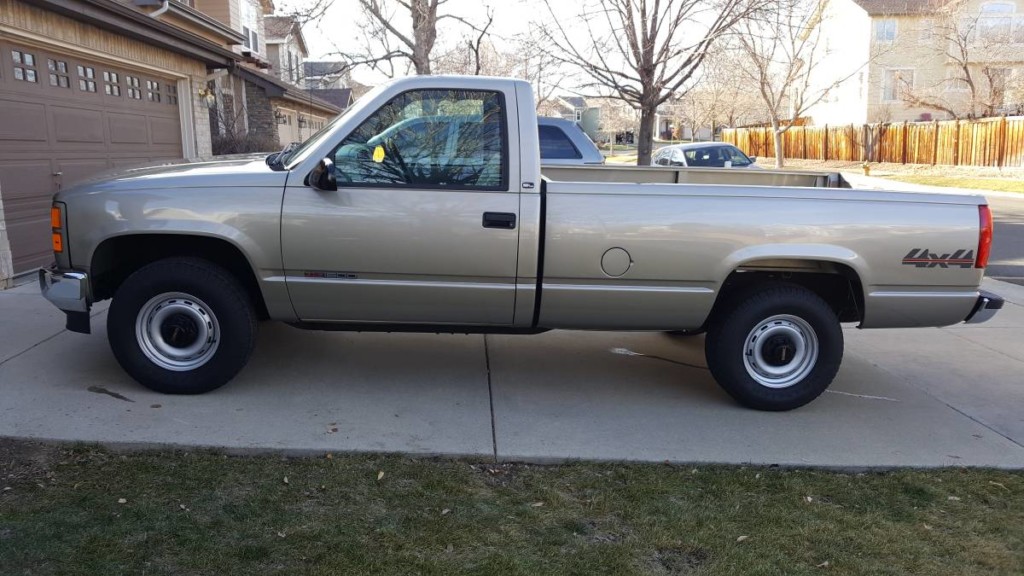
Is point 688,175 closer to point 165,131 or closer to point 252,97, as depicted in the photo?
point 165,131

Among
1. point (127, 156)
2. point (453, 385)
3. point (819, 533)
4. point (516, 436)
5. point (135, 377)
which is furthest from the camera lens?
point (127, 156)

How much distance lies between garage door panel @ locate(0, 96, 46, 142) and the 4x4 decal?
7.94 meters

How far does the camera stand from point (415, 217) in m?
4.77

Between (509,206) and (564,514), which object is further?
(509,206)

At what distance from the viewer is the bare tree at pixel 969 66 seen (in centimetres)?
3797

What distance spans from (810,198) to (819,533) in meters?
2.10

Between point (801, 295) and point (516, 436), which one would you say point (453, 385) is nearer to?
point (516, 436)

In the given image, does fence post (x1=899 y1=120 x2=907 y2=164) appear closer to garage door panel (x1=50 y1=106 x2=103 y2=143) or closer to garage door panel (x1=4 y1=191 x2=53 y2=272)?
garage door panel (x1=50 y1=106 x2=103 y2=143)

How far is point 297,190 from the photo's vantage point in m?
4.76

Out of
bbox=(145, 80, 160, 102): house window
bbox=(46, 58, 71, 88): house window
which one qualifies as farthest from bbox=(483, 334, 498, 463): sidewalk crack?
bbox=(145, 80, 160, 102): house window

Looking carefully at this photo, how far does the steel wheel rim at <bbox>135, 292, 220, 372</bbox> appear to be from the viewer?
4.92 metres

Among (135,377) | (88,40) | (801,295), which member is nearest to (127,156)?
(88,40)

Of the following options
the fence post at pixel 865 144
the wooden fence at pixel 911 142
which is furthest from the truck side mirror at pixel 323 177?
the fence post at pixel 865 144

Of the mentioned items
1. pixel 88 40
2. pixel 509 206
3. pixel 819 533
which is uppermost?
pixel 88 40
